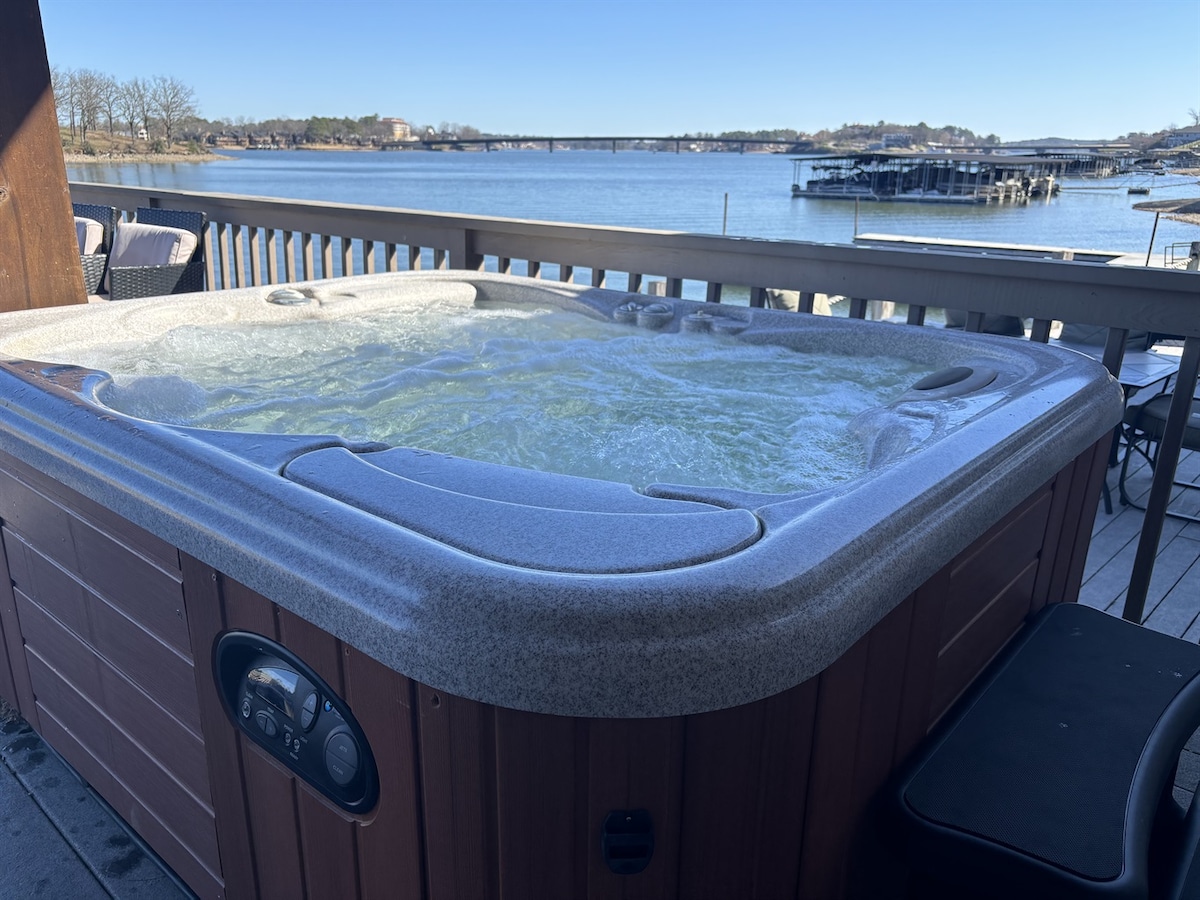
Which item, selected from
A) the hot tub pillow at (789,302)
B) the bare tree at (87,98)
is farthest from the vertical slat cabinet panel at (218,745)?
the bare tree at (87,98)

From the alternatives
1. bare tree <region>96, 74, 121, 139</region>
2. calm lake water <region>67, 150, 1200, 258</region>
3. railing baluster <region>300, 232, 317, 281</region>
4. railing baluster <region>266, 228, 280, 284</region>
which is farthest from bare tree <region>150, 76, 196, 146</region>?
railing baluster <region>300, 232, 317, 281</region>

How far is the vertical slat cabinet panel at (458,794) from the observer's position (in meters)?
0.72

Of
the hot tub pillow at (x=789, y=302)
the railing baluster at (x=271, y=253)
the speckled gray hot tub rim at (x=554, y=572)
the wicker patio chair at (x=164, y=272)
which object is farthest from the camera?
the hot tub pillow at (x=789, y=302)

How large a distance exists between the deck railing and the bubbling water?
246 mm

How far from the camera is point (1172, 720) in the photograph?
1.17 metres

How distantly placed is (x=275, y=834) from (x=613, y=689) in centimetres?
59

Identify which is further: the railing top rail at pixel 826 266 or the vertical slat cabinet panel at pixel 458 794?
the railing top rail at pixel 826 266

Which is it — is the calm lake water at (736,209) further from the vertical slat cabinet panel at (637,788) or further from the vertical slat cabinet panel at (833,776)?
the vertical slat cabinet panel at (637,788)

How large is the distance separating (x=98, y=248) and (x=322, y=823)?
4.52 m

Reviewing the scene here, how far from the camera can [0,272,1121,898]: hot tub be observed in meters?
0.70

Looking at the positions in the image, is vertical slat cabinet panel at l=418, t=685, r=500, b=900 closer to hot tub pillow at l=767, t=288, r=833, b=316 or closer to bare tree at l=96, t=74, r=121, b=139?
hot tub pillow at l=767, t=288, r=833, b=316

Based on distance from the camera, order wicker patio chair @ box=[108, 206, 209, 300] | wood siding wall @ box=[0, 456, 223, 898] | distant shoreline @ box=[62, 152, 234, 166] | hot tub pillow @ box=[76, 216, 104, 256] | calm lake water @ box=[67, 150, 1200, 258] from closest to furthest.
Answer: wood siding wall @ box=[0, 456, 223, 898]
wicker patio chair @ box=[108, 206, 209, 300]
hot tub pillow @ box=[76, 216, 104, 256]
distant shoreline @ box=[62, 152, 234, 166]
calm lake water @ box=[67, 150, 1200, 258]

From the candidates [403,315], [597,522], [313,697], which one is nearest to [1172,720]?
[597,522]

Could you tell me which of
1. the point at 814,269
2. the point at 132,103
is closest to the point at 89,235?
Result: the point at 814,269
